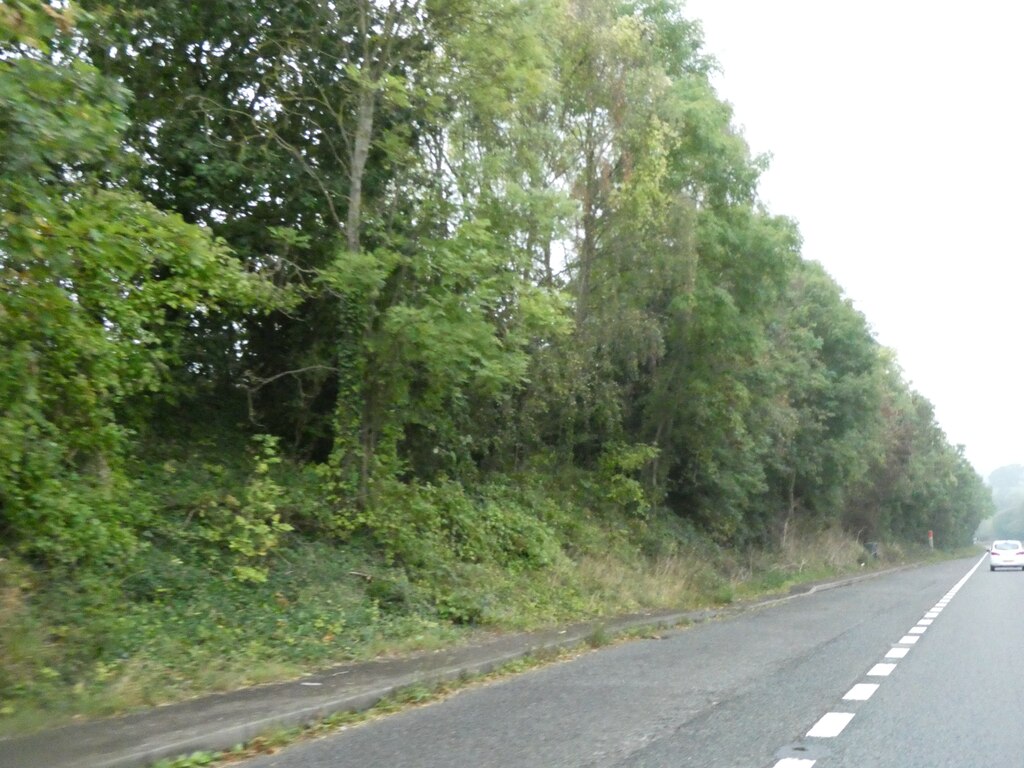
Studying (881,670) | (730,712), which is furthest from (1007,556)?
(730,712)

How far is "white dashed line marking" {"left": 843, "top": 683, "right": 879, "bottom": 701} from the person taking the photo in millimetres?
10781

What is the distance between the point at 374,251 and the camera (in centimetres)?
1684

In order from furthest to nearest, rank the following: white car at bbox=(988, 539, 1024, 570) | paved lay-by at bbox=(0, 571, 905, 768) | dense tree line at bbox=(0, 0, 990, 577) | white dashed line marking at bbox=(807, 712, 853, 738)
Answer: white car at bbox=(988, 539, 1024, 570) < dense tree line at bbox=(0, 0, 990, 577) < white dashed line marking at bbox=(807, 712, 853, 738) < paved lay-by at bbox=(0, 571, 905, 768)

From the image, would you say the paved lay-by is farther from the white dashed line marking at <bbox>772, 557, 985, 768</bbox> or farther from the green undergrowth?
the white dashed line marking at <bbox>772, 557, 985, 768</bbox>

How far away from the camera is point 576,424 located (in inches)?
1115

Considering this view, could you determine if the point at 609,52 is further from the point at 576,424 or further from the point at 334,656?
the point at 334,656

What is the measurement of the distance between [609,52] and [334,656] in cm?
1460

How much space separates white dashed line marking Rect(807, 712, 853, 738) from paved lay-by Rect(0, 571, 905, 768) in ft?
12.8

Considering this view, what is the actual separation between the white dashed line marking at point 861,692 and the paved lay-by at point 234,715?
12.9 ft

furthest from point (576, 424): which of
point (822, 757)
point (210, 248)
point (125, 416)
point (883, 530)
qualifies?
point (883, 530)

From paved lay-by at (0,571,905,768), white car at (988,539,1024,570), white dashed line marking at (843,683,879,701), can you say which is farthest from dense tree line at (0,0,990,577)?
white car at (988,539,1024,570)

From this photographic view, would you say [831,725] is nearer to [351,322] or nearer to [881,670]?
[881,670]

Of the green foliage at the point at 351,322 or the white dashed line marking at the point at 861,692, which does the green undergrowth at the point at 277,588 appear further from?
the white dashed line marking at the point at 861,692

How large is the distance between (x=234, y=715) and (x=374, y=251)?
29.9ft
